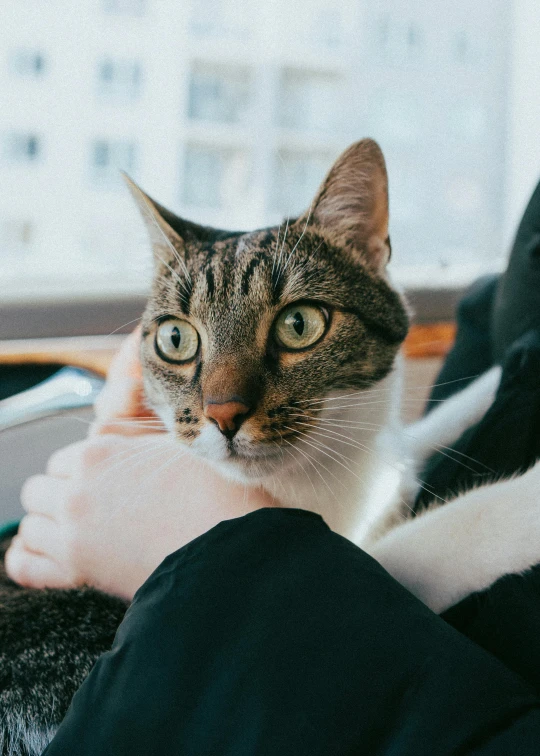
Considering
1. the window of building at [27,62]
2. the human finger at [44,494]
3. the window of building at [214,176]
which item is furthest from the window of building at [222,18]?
the human finger at [44,494]

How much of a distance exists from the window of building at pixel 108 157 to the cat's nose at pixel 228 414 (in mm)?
998

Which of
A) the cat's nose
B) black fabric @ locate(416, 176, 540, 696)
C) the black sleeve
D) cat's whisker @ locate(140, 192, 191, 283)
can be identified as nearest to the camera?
the black sleeve

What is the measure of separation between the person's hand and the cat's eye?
9 centimetres

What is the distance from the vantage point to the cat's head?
58 centimetres

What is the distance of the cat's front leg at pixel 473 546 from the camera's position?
51cm

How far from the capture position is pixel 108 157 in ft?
4.66

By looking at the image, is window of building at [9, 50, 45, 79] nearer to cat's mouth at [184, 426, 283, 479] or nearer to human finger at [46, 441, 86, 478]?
human finger at [46, 441, 86, 478]

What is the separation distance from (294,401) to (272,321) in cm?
9

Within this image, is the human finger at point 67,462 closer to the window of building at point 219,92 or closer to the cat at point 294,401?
the cat at point 294,401

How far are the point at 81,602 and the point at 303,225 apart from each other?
0.48 metres

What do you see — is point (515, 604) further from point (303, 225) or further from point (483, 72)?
point (483, 72)

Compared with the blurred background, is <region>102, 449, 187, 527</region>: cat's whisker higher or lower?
lower

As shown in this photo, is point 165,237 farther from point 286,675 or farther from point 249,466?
point 286,675

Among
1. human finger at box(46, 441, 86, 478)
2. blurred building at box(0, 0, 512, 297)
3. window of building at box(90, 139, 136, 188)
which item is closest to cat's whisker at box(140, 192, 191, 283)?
human finger at box(46, 441, 86, 478)
